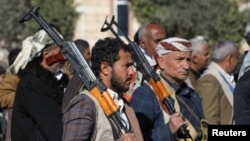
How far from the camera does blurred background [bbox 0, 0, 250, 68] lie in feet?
91.6

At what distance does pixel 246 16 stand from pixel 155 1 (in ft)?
8.37

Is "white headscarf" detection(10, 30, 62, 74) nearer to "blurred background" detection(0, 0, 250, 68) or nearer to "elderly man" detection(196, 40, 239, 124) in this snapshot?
"elderly man" detection(196, 40, 239, 124)

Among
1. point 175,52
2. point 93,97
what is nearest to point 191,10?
point 175,52

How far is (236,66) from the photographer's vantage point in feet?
38.3

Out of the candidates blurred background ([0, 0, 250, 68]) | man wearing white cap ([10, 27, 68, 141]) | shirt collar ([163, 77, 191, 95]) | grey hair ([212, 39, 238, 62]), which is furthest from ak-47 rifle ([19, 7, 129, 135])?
blurred background ([0, 0, 250, 68])

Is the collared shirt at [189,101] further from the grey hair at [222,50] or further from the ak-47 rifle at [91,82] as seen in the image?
the grey hair at [222,50]

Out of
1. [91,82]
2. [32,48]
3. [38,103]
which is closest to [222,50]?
[32,48]

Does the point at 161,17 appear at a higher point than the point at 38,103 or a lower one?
lower

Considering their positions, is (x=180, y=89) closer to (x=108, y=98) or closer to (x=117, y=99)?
(x=117, y=99)

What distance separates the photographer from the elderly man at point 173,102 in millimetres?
7914

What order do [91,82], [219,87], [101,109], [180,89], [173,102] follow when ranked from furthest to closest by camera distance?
1. [219,87]
2. [180,89]
3. [173,102]
4. [91,82]
5. [101,109]

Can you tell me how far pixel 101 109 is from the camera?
700cm

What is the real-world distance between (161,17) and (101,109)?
2105 centimetres

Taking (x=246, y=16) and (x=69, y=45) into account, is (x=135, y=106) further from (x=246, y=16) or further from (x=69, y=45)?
(x=246, y=16)
